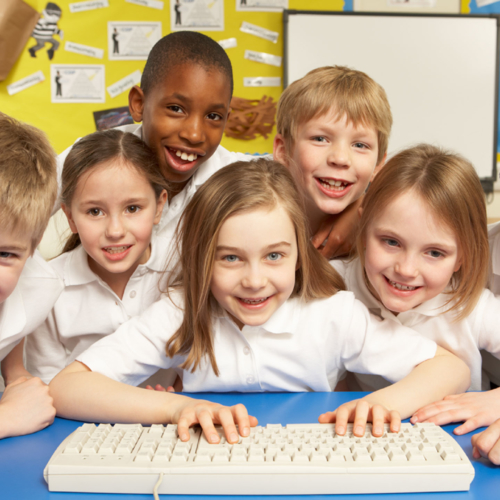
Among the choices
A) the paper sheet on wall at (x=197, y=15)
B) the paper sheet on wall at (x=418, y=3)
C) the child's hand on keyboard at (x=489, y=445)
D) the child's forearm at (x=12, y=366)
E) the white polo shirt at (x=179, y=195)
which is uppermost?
the paper sheet on wall at (x=418, y=3)

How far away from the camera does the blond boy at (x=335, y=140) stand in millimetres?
1218

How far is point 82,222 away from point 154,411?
0.49 metres

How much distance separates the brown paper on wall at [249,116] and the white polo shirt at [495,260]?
1.59 metres

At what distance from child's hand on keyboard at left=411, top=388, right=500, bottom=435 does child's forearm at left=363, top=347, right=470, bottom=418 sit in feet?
0.06

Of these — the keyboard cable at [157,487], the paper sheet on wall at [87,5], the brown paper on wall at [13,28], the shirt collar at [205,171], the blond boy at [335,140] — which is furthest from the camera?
the paper sheet on wall at [87,5]

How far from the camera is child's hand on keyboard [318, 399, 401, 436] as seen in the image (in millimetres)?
664

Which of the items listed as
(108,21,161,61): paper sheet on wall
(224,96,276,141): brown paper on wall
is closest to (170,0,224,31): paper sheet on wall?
(108,21,161,61): paper sheet on wall

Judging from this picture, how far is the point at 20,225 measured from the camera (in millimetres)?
802

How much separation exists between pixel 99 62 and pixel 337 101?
1677mm

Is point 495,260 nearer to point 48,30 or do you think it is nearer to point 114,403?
point 114,403

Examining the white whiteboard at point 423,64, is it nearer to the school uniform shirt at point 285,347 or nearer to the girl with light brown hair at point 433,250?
the girl with light brown hair at point 433,250

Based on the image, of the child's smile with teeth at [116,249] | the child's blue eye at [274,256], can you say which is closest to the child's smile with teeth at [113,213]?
the child's smile with teeth at [116,249]

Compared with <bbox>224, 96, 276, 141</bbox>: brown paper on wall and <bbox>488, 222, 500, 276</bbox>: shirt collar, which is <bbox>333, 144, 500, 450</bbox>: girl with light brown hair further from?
<bbox>224, 96, 276, 141</bbox>: brown paper on wall

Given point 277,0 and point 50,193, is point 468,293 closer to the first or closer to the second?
point 50,193
